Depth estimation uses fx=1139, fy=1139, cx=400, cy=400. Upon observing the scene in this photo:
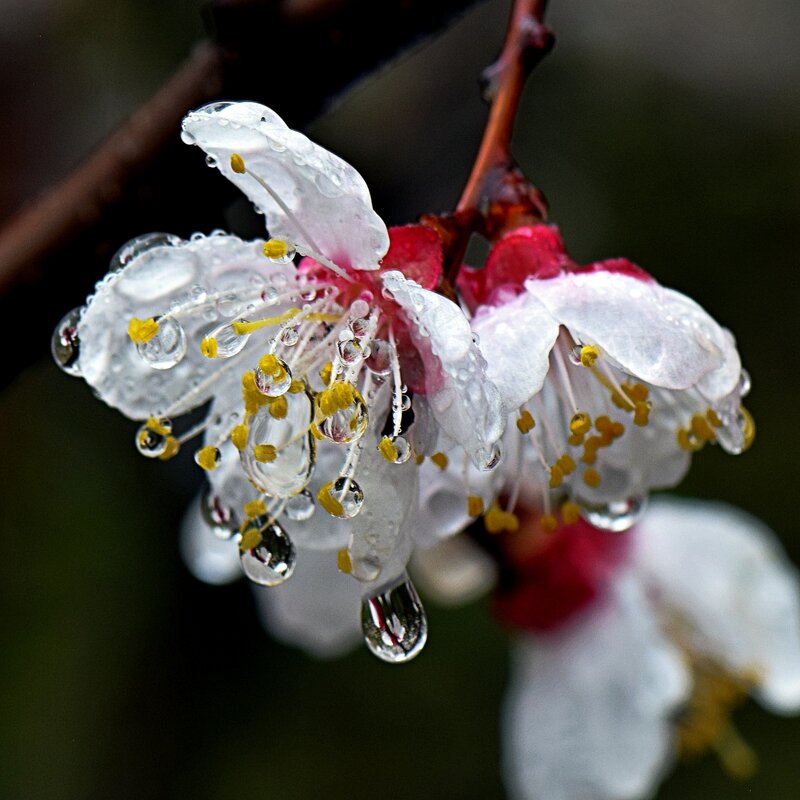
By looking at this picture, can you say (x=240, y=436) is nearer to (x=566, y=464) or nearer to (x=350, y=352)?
(x=350, y=352)

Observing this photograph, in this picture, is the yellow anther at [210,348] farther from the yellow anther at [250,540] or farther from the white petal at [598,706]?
the white petal at [598,706]

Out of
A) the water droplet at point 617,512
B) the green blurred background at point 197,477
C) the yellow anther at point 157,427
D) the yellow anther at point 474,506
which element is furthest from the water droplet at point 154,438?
the green blurred background at point 197,477

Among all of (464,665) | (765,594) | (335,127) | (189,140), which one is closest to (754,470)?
(464,665)

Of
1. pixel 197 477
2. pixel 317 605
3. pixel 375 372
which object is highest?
pixel 375 372

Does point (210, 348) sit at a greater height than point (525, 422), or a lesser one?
greater

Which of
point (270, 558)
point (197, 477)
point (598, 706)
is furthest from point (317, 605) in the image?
point (197, 477)

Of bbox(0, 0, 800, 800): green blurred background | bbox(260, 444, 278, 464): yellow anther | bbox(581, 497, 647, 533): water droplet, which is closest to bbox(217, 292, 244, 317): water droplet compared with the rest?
bbox(260, 444, 278, 464): yellow anther
